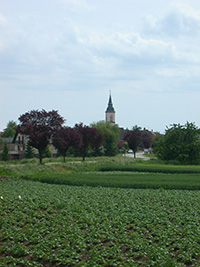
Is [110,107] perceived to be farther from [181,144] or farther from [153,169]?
[153,169]

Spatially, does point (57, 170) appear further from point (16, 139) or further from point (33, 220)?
point (16, 139)

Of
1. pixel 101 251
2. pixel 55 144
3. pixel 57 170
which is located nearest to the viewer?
pixel 101 251

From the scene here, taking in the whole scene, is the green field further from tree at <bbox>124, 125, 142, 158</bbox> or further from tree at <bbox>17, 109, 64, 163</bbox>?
tree at <bbox>124, 125, 142, 158</bbox>

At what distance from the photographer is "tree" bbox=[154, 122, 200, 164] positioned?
42.9 metres

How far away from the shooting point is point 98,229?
10.2 m

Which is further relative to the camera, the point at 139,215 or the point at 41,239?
the point at 139,215

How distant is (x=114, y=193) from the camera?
52.7ft

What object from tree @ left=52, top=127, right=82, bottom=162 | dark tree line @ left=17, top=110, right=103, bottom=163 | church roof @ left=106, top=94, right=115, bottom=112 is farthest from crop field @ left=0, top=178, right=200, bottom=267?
church roof @ left=106, top=94, right=115, bottom=112

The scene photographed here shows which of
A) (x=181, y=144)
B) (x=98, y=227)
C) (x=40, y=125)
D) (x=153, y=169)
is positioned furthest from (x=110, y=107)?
(x=98, y=227)

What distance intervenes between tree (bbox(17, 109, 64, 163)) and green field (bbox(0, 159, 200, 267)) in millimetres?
15115

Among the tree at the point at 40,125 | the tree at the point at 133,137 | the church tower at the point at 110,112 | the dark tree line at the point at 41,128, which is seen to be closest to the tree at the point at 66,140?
the dark tree line at the point at 41,128

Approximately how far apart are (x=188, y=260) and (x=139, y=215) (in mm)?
3532

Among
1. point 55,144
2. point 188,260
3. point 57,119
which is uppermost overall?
point 57,119

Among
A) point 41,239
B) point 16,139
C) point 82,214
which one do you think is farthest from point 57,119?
point 16,139
